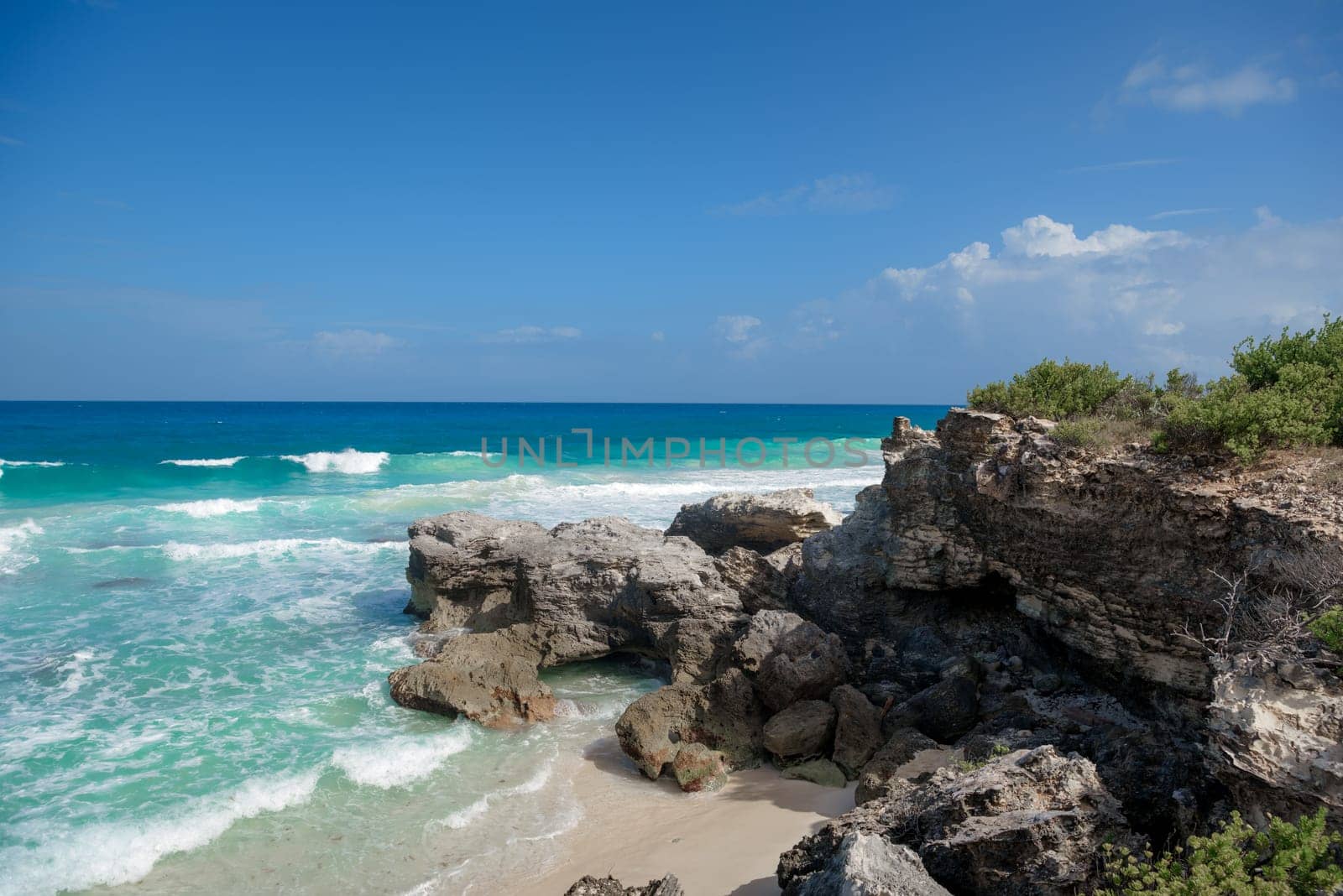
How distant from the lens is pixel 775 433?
73.0 meters

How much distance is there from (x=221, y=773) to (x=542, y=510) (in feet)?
55.0

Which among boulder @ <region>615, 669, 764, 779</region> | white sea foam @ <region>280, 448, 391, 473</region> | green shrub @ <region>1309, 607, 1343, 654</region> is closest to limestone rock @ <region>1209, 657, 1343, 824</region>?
green shrub @ <region>1309, 607, 1343, 654</region>

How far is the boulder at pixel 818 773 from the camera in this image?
880cm

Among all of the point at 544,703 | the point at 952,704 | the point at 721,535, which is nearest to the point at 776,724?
the point at 952,704

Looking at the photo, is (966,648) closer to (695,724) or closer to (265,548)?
(695,724)

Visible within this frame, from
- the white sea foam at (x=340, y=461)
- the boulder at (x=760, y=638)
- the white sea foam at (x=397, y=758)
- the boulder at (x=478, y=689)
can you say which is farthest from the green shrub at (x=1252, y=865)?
the white sea foam at (x=340, y=461)

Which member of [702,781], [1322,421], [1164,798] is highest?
[1322,421]

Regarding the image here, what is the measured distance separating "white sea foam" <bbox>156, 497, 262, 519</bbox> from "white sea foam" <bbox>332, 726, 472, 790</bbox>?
19360mm

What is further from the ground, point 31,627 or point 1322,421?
point 1322,421

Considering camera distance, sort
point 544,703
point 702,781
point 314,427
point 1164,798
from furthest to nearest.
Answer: point 314,427 → point 544,703 → point 702,781 → point 1164,798

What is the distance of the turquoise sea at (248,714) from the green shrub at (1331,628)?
6.89 meters

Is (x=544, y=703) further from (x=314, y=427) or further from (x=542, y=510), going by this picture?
(x=314, y=427)

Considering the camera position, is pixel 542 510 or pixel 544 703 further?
pixel 542 510

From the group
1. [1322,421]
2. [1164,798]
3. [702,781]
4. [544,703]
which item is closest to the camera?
[1164,798]
